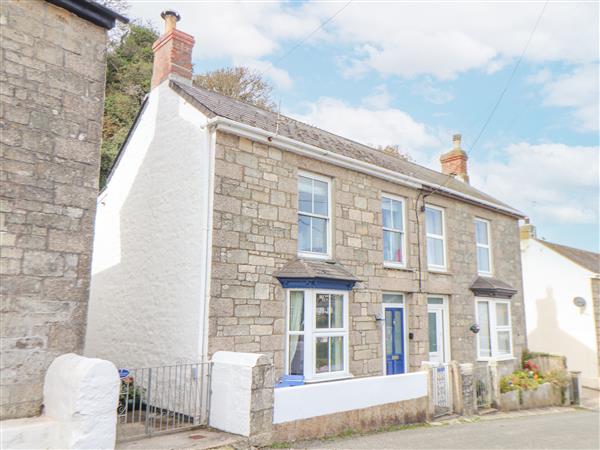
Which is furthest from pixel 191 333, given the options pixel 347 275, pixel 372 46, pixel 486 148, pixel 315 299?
A: pixel 486 148

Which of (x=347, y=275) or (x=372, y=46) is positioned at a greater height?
(x=372, y=46)

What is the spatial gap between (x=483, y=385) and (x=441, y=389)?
2.05 metres

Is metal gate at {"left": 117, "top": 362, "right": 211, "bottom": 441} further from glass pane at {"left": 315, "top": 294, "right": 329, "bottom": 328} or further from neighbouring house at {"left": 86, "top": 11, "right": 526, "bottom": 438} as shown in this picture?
glass pane at {"left": 315, "top": 294, "right": 329, "bottom": 328}

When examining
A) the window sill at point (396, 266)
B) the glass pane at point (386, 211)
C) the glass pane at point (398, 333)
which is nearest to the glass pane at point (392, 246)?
the window sill at point (396, 266)

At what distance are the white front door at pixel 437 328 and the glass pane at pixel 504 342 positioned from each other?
2.77 m

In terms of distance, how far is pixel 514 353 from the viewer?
15.3m

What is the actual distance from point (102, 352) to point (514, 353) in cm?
1210

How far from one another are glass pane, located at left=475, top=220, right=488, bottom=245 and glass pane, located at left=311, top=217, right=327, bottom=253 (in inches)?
263

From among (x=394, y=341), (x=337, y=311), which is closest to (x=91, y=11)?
(x=337, y=311)

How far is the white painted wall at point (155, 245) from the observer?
28.8 feet

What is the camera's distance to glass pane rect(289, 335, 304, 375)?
9352 millimetres

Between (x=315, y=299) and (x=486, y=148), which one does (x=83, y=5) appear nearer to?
(x=315, y=299)

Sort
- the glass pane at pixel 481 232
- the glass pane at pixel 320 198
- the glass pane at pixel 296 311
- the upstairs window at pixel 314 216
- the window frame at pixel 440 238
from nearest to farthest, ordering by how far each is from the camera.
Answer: the glass pane at pixel 296 311, the upstairs window at pixel 314 216, the glass pane at pixel 320 198, the window frame at pixel 440 238, the glass pane at pixel 481 232

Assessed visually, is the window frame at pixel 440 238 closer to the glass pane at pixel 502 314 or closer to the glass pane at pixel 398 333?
the glass pane at pixel 398 333
